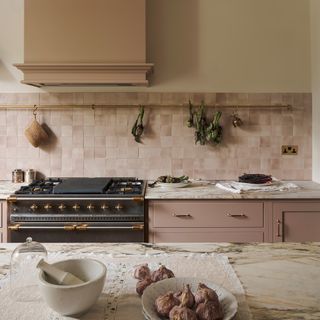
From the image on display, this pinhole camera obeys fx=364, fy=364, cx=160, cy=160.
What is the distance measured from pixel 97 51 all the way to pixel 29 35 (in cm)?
48

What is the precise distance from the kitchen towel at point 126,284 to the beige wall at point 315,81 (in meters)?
2.02

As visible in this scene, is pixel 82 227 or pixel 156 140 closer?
pixel 82 227

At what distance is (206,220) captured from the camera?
237 cm

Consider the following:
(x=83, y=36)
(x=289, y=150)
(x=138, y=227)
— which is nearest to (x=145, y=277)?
(x=138, y=227)

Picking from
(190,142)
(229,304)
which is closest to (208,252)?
(229,304)

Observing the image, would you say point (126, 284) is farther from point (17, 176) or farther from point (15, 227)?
point (17, 176)

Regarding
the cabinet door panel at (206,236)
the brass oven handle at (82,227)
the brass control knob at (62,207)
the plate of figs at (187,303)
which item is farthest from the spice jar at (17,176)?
the plate of figs at (187,303)

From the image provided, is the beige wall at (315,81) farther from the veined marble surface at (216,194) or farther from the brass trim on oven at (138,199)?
the brass trim on oven at (138,199)

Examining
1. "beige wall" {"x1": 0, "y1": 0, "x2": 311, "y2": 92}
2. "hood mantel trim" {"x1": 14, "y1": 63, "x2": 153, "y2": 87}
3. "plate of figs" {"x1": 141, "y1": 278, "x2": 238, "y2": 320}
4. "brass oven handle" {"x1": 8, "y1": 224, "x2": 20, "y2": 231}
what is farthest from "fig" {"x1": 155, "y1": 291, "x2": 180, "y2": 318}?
"beige wall" {"x1": 0, "y1": 0, "x2": 311, "y2": 92}

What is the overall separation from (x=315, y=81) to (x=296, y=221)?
1.19m

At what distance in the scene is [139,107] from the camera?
294 centimetres

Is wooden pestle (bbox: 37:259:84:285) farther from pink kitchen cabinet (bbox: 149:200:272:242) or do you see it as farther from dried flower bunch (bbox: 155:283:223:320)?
pink kitchen cabinet (bbox: 149:200:272:242)

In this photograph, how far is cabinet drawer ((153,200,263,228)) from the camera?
236cm

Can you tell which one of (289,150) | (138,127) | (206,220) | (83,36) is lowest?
(206,220)
